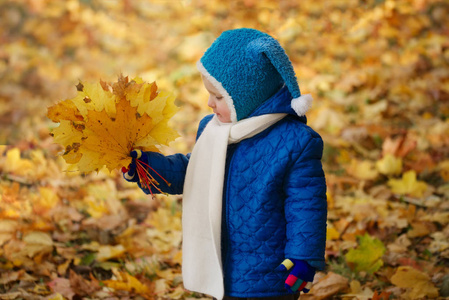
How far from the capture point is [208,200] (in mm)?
1911

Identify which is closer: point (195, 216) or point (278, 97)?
point (278, 97)

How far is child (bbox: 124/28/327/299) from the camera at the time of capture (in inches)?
69.3

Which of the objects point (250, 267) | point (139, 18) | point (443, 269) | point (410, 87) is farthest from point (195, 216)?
point (139, 18)

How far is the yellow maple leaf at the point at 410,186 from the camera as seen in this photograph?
3527 mm

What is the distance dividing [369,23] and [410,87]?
128 centimetres

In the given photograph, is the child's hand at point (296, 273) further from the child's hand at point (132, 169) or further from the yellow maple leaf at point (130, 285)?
the yellow maple leaf at point (130, 285)

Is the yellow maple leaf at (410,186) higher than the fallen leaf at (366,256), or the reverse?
the yellow maple leaf at (410,186)

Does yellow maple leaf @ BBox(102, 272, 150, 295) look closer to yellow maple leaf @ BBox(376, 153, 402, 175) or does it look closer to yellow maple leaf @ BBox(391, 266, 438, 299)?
yellow maple leaf @ BBox(391, 266, 438, 299)

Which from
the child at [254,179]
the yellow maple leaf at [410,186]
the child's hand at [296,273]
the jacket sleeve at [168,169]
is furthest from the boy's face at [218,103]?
the yellow maple leaf at [410,186]

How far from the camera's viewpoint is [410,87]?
17.2ft

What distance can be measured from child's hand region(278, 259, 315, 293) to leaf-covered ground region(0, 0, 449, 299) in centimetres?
71

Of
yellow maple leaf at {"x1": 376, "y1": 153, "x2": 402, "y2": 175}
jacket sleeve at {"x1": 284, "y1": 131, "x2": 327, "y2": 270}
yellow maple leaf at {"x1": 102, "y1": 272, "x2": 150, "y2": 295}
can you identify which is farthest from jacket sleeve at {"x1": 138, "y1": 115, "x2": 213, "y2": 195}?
yellow maple leaf at {"x1": 376, "y1": 153, "x2": 402, "y2": 175}

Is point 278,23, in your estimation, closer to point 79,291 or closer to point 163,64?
point 163,64

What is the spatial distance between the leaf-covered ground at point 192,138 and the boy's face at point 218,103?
1.99 feet
